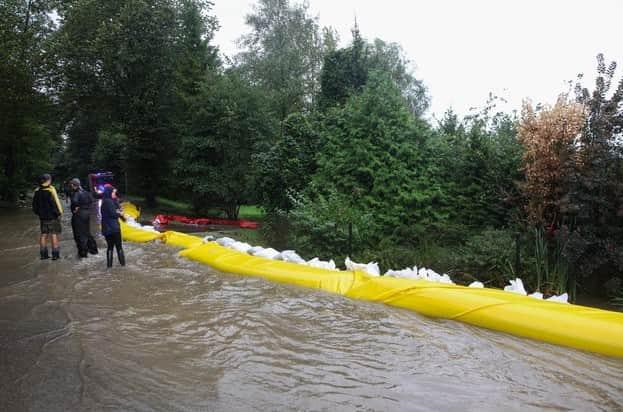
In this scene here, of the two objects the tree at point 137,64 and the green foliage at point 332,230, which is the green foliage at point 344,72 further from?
the tree at point 137,64

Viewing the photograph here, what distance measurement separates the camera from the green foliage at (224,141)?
19859 mm

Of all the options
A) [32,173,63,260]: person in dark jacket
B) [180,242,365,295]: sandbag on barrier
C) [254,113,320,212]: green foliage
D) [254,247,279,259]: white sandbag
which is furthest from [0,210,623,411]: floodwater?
[254,113,320,212]: green foliage

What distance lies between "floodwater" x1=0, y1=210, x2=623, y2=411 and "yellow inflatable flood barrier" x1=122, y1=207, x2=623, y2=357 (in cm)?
13

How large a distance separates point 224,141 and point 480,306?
1689 cm

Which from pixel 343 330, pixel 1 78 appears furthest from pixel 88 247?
pixel 1 78

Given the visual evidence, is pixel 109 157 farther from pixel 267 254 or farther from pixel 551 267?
pixel 551 267

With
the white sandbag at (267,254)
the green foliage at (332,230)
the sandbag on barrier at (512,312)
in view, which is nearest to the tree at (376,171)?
the green foliage at (332,230)

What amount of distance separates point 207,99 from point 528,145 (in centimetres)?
1603

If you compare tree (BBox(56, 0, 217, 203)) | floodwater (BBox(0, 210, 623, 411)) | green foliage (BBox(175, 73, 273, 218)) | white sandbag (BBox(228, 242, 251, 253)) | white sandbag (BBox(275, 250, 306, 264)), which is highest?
tree (BBox(56, 0, 217, 203))

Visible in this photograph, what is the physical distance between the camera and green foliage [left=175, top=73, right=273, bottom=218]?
65.2ft

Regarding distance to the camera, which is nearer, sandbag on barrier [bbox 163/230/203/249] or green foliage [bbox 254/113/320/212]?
sandbag on barrier [bbox 163/230/203/249]

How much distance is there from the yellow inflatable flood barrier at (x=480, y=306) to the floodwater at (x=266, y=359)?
0.43ft

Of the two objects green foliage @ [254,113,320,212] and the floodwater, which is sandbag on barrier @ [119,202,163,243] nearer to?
green foliage @ [254,113,320,212]

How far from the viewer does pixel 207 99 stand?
812 inches
